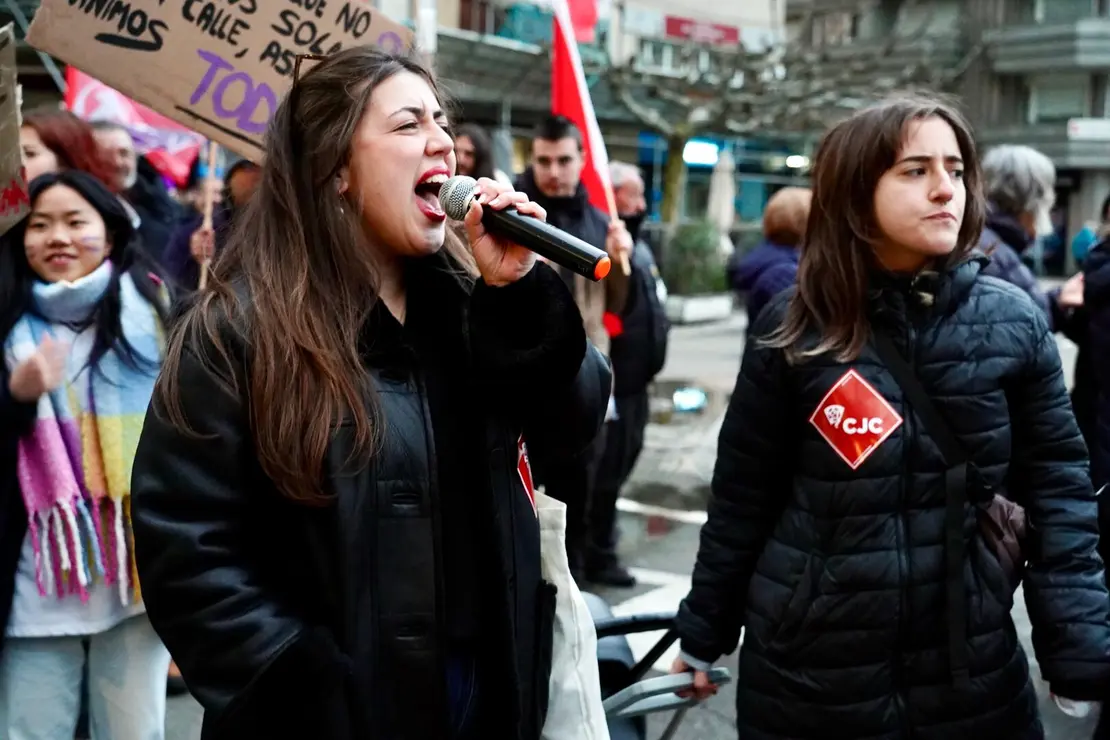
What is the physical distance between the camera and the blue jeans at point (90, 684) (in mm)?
2904

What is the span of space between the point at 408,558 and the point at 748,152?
98.5ft

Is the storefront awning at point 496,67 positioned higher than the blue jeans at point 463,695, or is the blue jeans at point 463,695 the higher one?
the storefront awning at point 496,67

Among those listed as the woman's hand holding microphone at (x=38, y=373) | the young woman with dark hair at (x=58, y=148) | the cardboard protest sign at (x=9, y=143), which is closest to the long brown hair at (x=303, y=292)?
the cardboard protest sign at (x=9, y=143)

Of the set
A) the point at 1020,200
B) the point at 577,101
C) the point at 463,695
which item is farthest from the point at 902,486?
the point at 1020,200

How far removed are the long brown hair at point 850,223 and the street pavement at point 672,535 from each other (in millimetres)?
2005

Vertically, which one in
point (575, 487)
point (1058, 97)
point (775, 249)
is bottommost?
point (575, 487)

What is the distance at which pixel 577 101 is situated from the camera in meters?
4.41

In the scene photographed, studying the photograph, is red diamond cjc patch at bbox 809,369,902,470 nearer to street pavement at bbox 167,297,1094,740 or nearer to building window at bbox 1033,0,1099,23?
street pavement at bbox 167,297,1094,740

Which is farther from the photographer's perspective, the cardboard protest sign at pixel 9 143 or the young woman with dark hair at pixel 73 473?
the young woman with dark hair at pixel 73 473

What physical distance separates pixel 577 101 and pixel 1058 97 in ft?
119

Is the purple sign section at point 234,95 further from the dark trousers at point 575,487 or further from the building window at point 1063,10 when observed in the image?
the building window at point 1063,10

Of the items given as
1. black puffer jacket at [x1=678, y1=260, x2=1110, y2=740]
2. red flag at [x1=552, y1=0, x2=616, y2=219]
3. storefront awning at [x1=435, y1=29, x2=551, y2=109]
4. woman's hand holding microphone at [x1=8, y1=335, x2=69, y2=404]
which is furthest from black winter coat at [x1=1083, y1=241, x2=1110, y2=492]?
storefront awning at [x1=435, y1=29, x2=551, y2=109]

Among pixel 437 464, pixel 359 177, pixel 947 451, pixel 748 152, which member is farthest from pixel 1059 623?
pixel 748 152

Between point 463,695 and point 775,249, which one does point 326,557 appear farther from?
point 775,249
